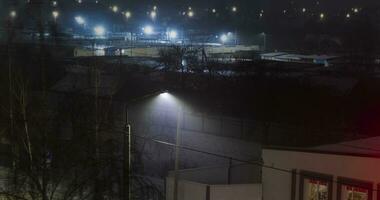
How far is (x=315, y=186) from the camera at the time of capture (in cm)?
1269

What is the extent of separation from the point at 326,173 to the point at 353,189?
29.1 inches

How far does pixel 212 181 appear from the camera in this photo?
16422 millimetres

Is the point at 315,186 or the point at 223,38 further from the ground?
the point at 223,38

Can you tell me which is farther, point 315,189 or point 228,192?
point 228,192

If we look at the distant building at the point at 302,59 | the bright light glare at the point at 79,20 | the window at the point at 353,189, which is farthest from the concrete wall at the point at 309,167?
the bright light glare at the point at 79,20

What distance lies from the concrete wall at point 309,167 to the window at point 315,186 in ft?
0.38

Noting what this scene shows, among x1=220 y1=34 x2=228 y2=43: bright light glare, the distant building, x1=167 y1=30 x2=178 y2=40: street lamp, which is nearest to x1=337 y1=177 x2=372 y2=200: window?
the distant building

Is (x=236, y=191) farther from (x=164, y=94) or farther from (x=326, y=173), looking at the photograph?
(x=164, y=94)

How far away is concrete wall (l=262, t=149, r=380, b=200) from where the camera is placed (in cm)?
1184

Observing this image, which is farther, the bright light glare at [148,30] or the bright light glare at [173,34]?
the bright light glare at [148,30]

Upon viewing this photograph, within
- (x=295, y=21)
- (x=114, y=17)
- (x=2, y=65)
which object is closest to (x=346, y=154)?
(x=2, y=65)

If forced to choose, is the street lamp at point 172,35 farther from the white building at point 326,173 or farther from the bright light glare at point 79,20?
the white building at point 326,173

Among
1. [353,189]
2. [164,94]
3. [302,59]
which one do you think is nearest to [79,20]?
[302,59]

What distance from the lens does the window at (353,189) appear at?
38.9 ft
